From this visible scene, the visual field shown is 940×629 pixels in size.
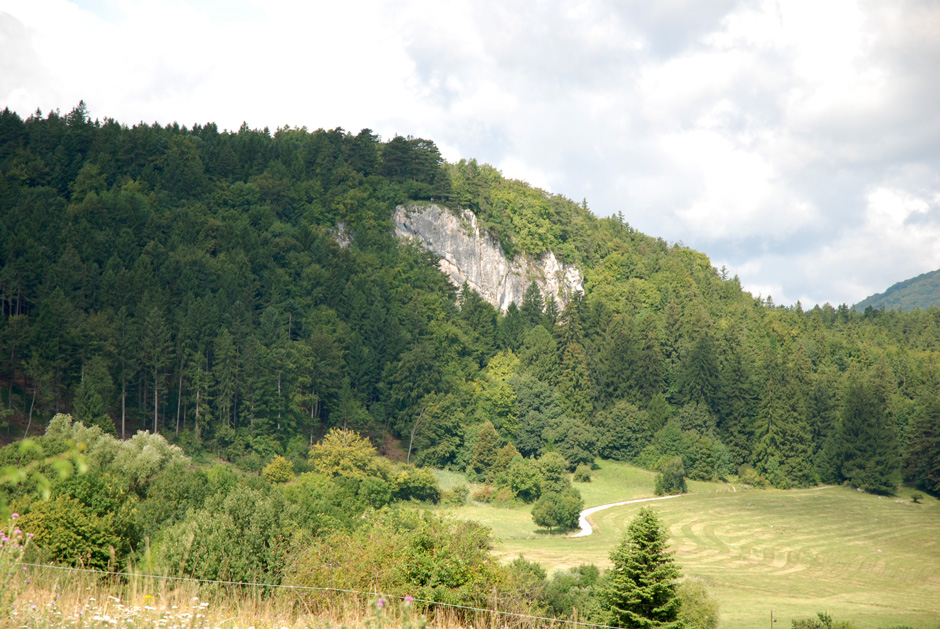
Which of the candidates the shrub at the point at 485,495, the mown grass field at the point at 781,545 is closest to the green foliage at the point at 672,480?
the mown grass field at the point at 781,545

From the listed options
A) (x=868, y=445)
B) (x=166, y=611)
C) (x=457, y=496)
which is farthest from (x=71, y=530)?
(x=868, y=445)

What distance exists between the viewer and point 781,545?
65.6 m

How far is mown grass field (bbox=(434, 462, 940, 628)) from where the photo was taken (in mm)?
44797

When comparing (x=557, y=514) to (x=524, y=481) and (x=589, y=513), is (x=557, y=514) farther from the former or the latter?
(x=524, y=481)

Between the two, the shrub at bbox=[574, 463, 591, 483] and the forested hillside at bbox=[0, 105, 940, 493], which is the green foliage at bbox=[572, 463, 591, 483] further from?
the forested hillside at bbox=[0, 105, 940, 493]

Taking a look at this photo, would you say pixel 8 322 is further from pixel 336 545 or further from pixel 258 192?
pixel 336 545

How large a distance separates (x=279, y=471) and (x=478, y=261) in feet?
205

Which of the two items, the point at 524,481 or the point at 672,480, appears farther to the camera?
the point at 672,480

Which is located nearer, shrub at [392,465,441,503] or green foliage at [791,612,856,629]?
green foliage at [791,612,856,629]

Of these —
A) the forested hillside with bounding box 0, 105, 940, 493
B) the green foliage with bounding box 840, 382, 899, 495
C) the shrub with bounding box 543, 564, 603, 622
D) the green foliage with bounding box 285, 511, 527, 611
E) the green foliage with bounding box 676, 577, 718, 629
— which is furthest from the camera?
the green foliage with bounding box 840, 382, 899, 495

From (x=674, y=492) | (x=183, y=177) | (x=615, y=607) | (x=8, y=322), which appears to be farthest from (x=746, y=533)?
(x=183, y=177)

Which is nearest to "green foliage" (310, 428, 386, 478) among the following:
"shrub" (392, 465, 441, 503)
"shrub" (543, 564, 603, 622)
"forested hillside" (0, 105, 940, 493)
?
"shrub" (392, 465, 441, 503)

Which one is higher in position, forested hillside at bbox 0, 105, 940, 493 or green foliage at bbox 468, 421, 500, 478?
forested hillside at bbox 0, 105, 940, 493

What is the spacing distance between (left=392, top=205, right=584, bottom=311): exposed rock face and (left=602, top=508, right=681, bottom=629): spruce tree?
9088cm
